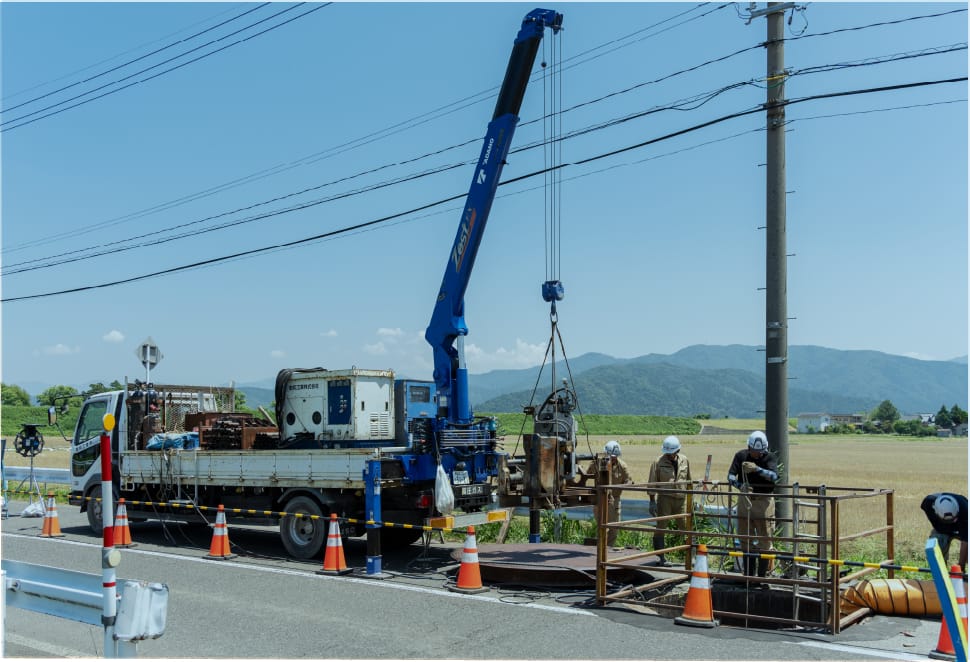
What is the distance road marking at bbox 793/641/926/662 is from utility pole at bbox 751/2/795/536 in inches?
138

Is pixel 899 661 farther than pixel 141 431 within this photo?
No

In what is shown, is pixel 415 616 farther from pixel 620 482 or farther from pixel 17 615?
pixel 620 482

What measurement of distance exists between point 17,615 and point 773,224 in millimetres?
10022

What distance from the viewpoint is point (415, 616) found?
941 centimetres

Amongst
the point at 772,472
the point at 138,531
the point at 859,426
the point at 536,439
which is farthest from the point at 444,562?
the point at 859,426

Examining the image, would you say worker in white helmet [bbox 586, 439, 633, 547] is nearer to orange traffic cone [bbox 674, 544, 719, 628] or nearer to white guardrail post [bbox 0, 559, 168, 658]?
orange traffic cone [bbox 674, 544, 719, 628]

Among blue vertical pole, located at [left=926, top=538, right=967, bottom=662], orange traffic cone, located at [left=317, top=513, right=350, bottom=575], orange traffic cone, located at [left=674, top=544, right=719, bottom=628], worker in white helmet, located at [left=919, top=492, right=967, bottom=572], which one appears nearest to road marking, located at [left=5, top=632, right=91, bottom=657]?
orange traffic cone, located at [left=317, top=513, right=350, bottom=575]

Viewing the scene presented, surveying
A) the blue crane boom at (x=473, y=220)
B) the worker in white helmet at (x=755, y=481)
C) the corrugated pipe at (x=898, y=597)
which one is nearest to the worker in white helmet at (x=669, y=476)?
the worker in white helmet at (x=755, y=481)

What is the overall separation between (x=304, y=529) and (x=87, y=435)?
6.40 metres

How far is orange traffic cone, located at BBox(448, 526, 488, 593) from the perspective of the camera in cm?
1073

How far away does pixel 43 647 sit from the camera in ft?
26.8

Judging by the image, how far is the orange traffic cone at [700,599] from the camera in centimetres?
897

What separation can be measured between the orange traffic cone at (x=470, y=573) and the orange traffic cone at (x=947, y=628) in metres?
4.91

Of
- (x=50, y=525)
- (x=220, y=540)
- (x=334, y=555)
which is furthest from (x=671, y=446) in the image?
(x=50, y=525)
